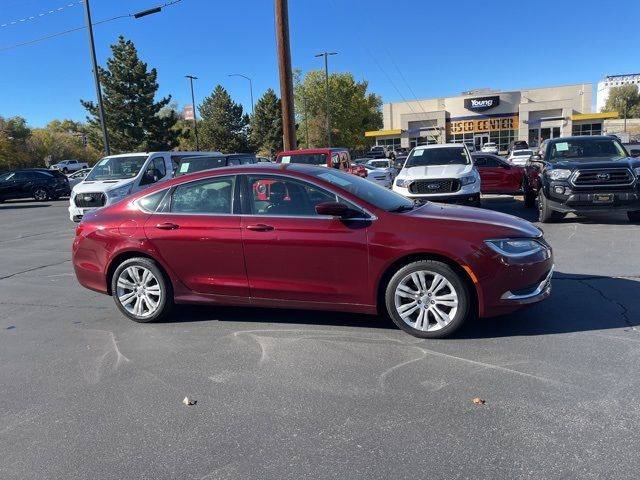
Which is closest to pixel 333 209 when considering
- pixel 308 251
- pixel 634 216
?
pixel 308 251

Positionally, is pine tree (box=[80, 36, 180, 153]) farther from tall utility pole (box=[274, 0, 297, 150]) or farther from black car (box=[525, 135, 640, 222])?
black car (box=[525, 135, 640, 222])

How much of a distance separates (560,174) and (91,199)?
11.0m

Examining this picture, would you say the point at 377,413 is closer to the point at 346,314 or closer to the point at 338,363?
the point at 338,363

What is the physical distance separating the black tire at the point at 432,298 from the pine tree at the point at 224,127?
62158 mm

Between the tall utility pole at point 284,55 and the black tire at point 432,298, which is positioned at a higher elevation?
the tall utility pole at point 284,55

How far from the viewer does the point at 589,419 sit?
313 centimetres

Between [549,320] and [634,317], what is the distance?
0.80 m

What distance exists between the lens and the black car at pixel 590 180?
30.8 feet

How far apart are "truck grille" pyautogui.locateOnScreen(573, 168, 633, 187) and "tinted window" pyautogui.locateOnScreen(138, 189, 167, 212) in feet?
25.5

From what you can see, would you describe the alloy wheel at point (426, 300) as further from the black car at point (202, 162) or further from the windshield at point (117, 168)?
the windshield at point (117, 168)

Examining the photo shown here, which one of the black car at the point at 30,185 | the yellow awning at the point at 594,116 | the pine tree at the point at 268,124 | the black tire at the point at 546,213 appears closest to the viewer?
the black tire at the point at 546,213

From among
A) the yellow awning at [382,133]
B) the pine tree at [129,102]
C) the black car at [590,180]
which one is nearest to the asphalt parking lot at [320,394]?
the black car at [590,180]

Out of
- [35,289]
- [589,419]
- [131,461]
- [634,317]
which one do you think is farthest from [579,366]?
[35,289]

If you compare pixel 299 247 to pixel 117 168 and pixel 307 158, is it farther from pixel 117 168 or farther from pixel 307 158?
pixel 117 168
